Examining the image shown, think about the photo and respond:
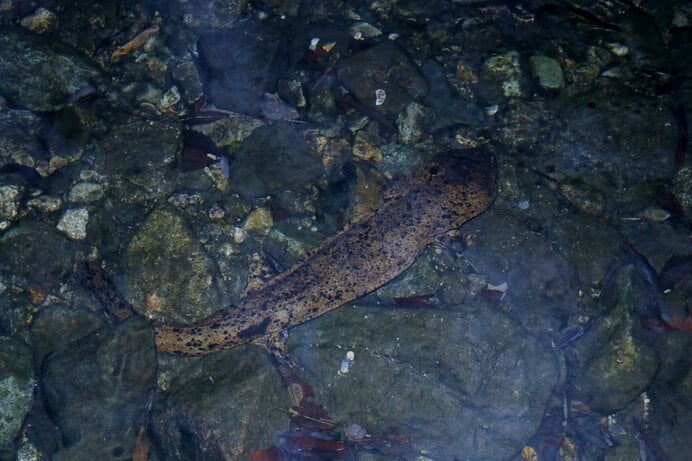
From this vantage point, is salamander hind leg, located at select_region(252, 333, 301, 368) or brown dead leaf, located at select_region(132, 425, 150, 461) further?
salamander hind leg, located at select_region(252, 333, 301, 368)

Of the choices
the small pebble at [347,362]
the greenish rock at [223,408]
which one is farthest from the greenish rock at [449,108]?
the greenish rock at [223,408]

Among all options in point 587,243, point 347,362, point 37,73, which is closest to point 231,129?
point 37,73

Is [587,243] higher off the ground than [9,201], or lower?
higher

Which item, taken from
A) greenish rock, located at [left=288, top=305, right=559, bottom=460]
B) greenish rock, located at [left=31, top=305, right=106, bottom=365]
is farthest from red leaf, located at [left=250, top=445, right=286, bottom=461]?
greenish rock, located at [left=31, top=305, right=106, bottom=365]

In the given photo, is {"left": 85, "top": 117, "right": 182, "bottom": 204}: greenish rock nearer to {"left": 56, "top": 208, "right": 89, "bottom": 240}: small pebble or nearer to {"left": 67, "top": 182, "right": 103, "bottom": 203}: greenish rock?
{"left": 67, "top": 182, "right": 103, "bottom": 203}: greenish rock

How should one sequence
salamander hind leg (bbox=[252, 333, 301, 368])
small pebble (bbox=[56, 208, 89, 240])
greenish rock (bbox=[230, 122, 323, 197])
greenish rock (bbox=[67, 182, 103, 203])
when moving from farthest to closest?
1. greenish rock (bbox=[230, 122, 323, 197])
2. greenish rock (bbox=[67, 182, 103, 203])
3. small pebble (bbox=[56, 208, 89, 240])
4. salamander hind leg (bbox=[252, 333, 301, 368])

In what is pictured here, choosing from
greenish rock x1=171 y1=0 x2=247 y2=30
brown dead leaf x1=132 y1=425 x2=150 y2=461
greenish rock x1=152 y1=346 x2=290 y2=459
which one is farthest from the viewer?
greenish rock x1=171 y1=0 x2=247 y2=30

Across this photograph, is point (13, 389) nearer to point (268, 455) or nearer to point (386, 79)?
point (268, 455)
